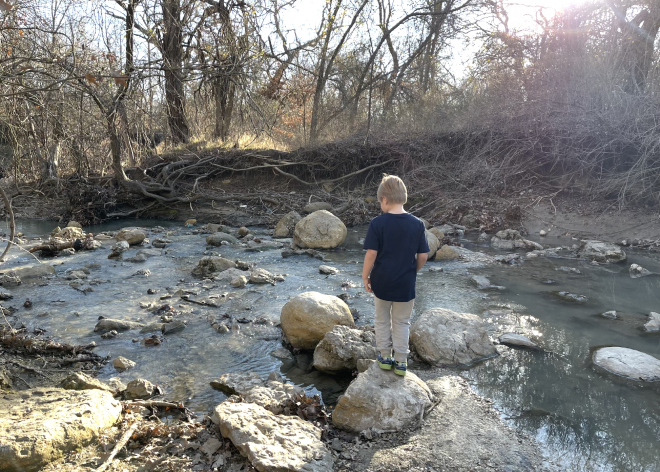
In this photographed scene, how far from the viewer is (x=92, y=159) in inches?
411

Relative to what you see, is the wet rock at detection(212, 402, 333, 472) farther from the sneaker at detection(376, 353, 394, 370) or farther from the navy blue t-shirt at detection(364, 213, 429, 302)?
the navy blue t-shirt at detection(364, 213, 429, 302)

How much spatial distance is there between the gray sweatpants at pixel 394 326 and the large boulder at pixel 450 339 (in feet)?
3.17

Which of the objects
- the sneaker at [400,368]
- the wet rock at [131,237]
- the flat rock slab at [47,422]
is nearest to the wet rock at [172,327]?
the flat rock slab at [47,422]

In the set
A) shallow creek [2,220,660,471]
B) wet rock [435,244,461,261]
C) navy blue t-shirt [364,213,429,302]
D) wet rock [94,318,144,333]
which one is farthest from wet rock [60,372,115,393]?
wet rock [435,244,461,261]

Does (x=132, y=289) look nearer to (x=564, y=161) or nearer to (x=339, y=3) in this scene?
(x=564, y=161)

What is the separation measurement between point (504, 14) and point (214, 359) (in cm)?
1551

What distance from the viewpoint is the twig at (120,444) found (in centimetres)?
270

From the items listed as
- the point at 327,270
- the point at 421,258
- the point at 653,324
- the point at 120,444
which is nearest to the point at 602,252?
the point at 653,324

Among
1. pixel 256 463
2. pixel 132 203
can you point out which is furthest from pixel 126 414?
pixel 132 203

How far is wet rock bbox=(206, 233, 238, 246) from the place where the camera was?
9.47 meters

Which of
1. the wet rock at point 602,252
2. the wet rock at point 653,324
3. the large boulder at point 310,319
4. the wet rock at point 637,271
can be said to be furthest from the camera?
the wet rock at point 602,252

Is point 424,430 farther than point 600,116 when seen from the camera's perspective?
No

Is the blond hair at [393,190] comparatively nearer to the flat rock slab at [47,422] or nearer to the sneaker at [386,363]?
the sneaker at [386,363]

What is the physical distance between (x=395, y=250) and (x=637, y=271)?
20.2 feet
